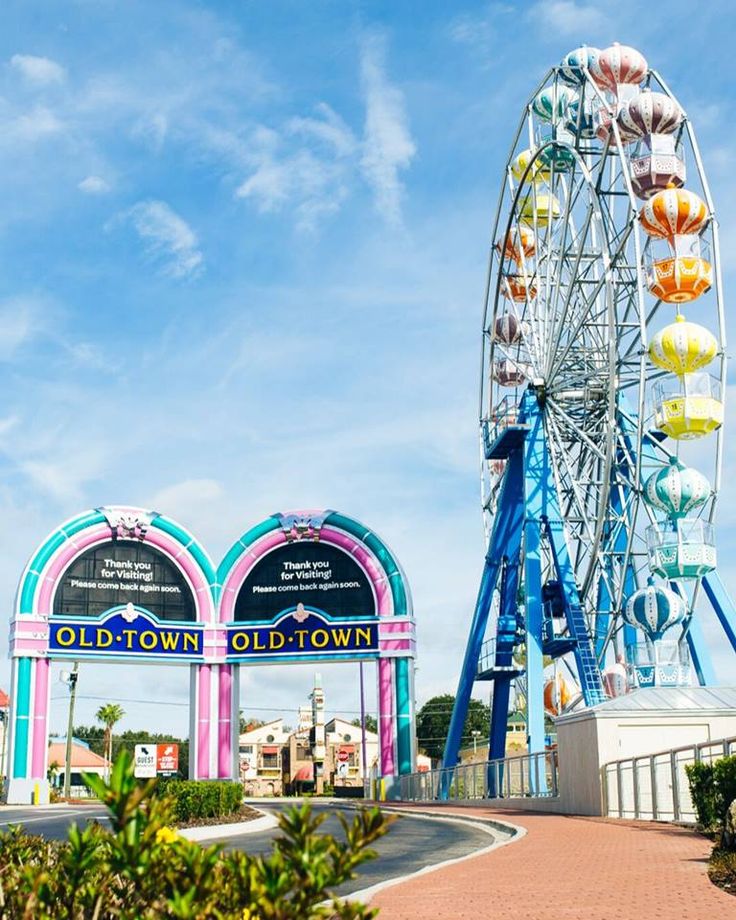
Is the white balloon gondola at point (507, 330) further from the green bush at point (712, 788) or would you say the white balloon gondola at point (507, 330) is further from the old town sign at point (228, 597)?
the green bush at point (712, 788)

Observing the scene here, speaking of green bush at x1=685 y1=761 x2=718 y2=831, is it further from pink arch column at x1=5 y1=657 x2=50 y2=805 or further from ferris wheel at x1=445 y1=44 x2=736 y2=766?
pink arch column at x1=5 y1=657 x2=50 y2=805

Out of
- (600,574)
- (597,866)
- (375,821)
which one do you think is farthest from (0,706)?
→ (375,821)

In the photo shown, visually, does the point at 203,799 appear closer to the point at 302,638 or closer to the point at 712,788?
the point at 712,788

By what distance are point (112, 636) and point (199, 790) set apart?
2232 cm

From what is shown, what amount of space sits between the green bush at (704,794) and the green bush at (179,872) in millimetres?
12825

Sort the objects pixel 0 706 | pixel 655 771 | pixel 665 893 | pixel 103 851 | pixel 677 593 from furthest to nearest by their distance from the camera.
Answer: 1. pixel 0 706
2. pixel 677 593
3. pixel 655 771
4. pixel 665 893
5. pixel 103 851

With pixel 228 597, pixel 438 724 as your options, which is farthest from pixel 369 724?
pixel 228 597

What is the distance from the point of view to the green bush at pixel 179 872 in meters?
3.87

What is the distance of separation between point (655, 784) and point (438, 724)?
9180 centimetres

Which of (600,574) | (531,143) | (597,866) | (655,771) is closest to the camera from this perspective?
(597,866)

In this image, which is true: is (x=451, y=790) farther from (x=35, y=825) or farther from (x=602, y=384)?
(x=35, y=825)

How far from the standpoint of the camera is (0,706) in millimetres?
93688

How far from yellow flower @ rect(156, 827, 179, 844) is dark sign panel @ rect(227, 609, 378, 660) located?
43213 mm

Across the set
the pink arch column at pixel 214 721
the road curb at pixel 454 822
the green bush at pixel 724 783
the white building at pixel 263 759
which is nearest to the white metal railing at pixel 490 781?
the road curb at pixel 454 822
